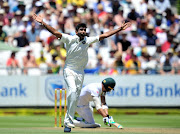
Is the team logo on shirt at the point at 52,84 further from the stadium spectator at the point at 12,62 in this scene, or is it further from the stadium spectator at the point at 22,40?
the stadium spectator at the point at 22,40

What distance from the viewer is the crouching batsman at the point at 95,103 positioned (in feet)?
34.3

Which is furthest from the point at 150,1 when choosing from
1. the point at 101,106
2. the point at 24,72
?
the point at 101,106

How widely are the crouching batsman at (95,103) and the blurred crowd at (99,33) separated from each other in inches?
204

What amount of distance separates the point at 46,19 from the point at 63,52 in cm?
206

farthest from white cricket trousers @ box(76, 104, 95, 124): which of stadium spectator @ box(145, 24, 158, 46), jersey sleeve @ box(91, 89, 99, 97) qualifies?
stadium spectator @ box(145, 24, 158, 46)

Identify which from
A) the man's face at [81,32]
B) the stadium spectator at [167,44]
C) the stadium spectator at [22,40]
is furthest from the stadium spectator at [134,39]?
the man's face at [81,32]

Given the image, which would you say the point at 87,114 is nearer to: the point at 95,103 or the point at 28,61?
the point at 95,103

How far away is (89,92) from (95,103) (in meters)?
0.47

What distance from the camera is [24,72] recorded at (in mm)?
16625

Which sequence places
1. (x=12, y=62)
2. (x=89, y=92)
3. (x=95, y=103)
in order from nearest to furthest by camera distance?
(x=95, y=103) < (x=89, y=92) < (x=12, y=62)

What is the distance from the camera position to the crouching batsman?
10.5 meters

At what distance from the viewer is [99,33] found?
62.7 ft

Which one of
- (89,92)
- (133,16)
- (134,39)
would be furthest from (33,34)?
(89,92)

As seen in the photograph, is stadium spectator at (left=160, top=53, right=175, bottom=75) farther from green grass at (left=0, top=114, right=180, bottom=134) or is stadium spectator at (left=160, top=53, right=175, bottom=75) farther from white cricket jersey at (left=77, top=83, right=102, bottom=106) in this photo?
white cricket jersey at (left=77, top=83, right=102, bottom=106)
